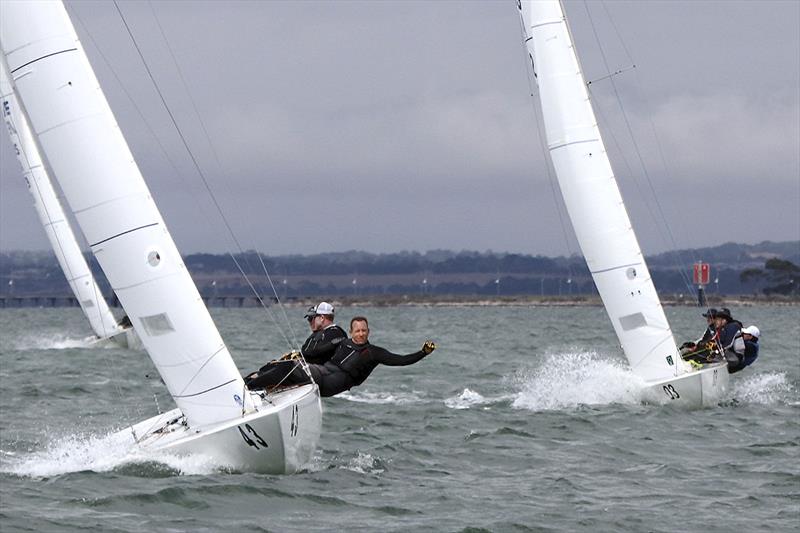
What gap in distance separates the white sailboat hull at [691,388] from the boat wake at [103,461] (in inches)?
291

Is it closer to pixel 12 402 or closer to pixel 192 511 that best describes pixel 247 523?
pixel 192 511

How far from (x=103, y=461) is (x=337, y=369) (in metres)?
2.06

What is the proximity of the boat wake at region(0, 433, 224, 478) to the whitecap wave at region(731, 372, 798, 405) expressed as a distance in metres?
8.92

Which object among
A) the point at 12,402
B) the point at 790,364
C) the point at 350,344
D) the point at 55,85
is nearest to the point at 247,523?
the point at 350,344

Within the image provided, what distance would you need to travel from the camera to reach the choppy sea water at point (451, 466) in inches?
347

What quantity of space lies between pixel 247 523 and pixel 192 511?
49cm

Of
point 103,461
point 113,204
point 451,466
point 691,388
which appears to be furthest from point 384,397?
point 113,204

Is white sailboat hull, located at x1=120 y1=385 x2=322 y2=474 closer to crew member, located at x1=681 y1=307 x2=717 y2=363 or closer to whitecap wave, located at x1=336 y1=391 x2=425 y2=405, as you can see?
whitecap wave, located at x1=336 y1=391 x2=425 y2=405

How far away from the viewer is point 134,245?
9852mm

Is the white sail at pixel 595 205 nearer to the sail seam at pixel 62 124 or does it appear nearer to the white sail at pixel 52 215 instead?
the sail seam at pixel 62 124

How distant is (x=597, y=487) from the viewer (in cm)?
1021

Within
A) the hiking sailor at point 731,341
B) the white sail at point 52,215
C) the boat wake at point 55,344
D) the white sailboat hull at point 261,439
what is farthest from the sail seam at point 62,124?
the boat wake at point 55,344

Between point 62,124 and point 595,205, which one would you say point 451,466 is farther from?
point 595,205

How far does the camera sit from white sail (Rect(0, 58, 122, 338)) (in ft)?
93.7
